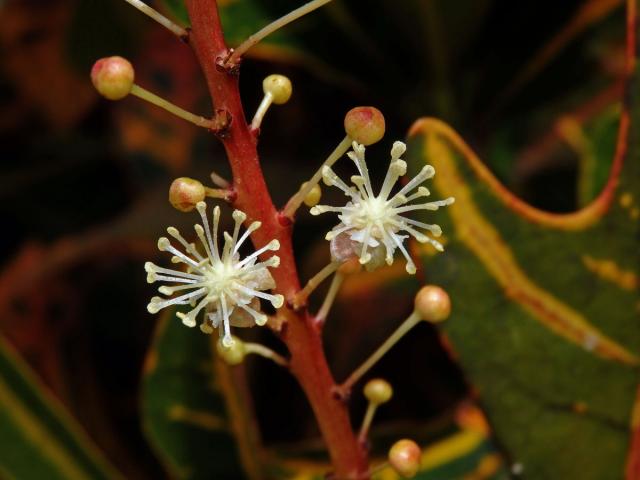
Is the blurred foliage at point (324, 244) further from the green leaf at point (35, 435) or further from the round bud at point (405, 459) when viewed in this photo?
the round bud at point (405, 459)

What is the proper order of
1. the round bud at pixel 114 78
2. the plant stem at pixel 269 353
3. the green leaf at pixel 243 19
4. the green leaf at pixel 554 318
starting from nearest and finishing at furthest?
the round bud at pixel 114 78 < the plant stem at pixel 269 353 < the green leaf at pixel 554 318 < the green leaf at pixel 243 19

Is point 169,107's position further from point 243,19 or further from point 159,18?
point 243,19

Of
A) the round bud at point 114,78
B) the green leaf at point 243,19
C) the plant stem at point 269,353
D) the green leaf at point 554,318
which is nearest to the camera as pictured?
the round bud at point 114,78

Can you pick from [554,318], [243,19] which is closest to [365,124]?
[554,318]

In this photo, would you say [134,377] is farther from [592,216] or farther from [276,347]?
[592,216]

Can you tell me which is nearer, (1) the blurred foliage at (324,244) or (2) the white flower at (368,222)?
(2) the white flower at (368,222)

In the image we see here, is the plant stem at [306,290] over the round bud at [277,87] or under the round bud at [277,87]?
under

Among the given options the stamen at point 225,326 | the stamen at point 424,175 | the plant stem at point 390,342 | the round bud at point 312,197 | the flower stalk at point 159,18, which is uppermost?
the flower stalk at point 159,18

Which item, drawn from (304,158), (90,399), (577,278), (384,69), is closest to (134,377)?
(90,399)

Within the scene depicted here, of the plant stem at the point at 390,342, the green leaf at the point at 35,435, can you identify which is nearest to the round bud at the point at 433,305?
the plant stem at the point at 390,342
